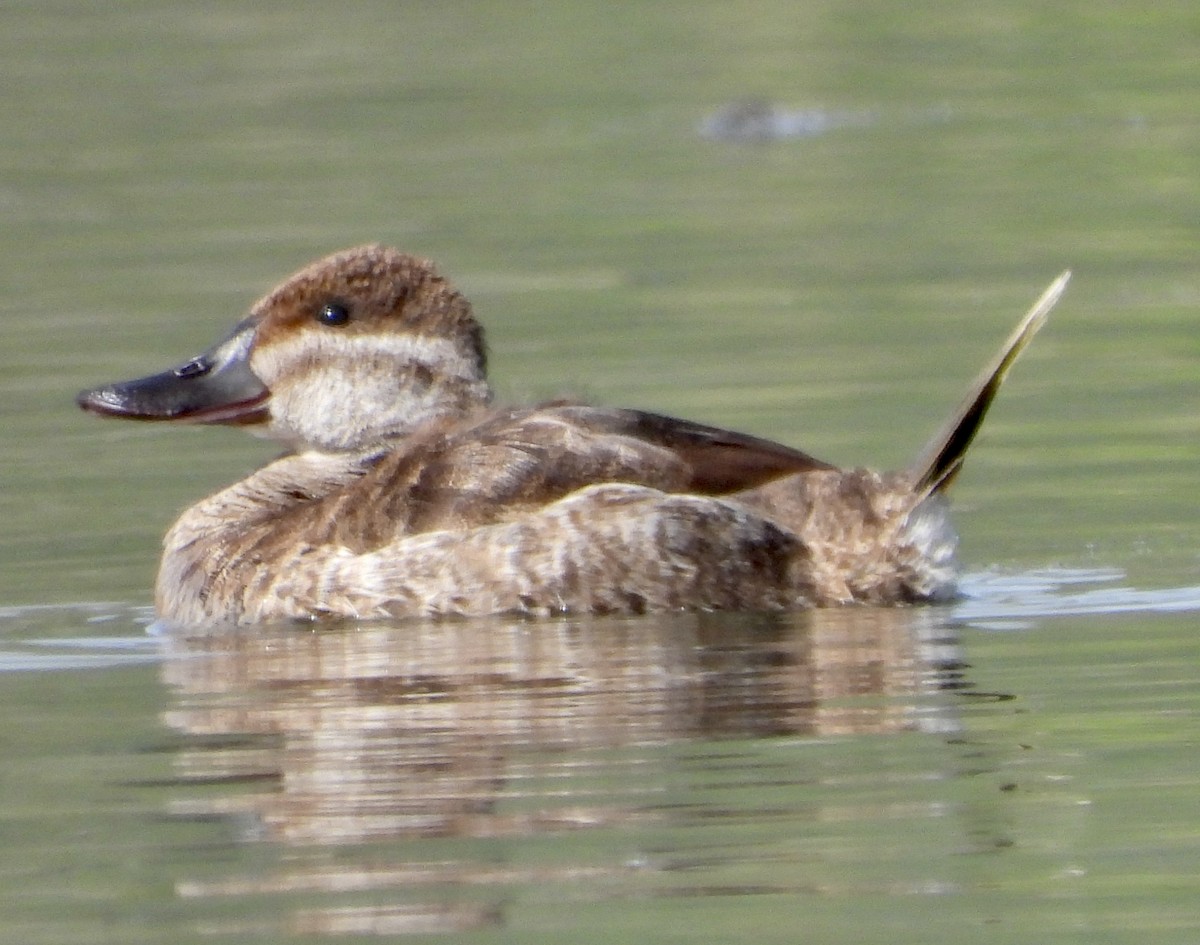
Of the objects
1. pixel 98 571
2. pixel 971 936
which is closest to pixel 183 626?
pixel 98 571

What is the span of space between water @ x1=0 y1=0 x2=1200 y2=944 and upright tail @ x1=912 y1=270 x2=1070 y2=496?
1.03 ft

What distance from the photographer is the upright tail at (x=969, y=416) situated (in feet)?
22.5

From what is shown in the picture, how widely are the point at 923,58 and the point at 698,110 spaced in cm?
191

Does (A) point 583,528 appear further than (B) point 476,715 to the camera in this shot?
Yes

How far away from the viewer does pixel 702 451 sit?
23.6 ft

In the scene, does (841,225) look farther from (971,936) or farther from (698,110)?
(971,936)

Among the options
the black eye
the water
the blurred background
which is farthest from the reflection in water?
the blurred background

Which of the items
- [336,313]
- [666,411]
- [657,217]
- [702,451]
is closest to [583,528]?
[702,451]

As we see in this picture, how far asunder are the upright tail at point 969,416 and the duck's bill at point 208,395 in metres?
1.77

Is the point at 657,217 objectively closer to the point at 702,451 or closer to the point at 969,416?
the point at 702,451

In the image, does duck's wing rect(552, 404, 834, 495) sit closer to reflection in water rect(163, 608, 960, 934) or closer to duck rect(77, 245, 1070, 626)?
duck rect(77, 245, 1070, 626)

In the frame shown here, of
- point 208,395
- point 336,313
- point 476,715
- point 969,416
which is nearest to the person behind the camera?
point 476,715

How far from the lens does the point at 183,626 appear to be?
7.51m

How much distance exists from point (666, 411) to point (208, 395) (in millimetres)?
2055
